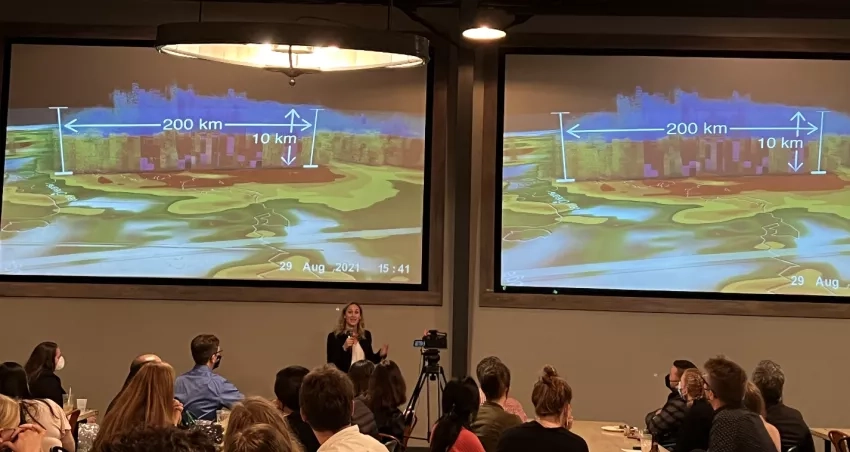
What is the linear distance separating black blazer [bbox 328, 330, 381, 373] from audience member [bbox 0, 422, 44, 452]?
384 centimetres

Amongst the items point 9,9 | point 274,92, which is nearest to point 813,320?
point 274,92

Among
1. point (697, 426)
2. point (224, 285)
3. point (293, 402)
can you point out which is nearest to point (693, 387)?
point (697, 426)

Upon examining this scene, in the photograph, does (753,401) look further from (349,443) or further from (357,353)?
(357,353)

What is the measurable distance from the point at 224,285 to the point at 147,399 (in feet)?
12.7

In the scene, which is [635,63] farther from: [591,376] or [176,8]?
[176,8]

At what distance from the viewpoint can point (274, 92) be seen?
7129 millimetres

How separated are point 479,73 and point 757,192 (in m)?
2.35

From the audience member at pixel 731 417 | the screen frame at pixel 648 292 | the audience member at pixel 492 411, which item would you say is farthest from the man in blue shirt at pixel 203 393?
the screen frame at pixel 648 292

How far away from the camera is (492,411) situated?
13.4 feet

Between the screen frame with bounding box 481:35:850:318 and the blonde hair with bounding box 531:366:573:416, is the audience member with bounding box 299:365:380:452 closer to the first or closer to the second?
the blonde hair with bounding box 531:366:573:416

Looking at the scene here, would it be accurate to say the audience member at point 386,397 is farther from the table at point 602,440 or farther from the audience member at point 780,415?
the audience member at point 780,415

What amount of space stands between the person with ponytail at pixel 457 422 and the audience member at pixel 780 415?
176 centimetres

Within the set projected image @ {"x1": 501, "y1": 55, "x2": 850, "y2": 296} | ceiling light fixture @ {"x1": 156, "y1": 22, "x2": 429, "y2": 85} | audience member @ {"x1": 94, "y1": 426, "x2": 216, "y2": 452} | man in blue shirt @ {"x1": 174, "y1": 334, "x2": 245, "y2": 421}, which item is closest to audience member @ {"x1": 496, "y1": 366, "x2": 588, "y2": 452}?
ceiling light fixture @ {"x1": 156, "y1": 22, "x2": 429, "y2": 85}

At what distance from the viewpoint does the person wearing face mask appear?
6534 millimetres
